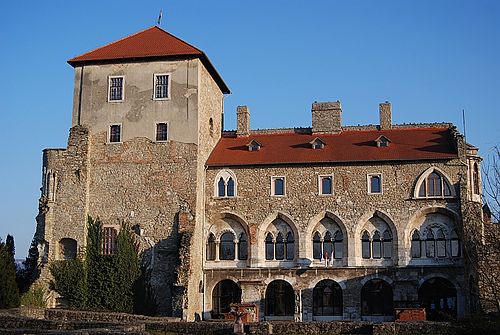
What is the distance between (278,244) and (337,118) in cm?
863

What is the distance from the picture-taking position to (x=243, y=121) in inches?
1641

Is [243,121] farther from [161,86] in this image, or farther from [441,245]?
[441,245]

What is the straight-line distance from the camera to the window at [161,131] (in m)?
37.3

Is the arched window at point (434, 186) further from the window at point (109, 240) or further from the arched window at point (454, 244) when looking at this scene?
the window at point (109, 240)

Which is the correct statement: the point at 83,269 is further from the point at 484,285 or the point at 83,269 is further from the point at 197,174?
the point at 484,285

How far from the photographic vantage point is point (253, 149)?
3909cm

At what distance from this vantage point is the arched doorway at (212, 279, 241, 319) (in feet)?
121

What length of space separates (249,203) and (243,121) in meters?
6.46

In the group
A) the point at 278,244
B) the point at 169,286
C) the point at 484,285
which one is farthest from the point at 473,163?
the point at 169,286

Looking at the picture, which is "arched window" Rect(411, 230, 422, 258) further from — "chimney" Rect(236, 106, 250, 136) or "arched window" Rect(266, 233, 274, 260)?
"chimney" Rect(236, 106, 250, 136)

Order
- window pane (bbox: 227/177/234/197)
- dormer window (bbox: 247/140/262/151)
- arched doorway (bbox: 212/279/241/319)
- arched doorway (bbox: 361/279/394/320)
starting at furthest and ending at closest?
dormer window (bbox: 247/140/262/151), window pane (bbox: 227/177/234/197), arched doorway (bbox: 212/279/241/319), arched doorway (bbox: 361/279/394/320)

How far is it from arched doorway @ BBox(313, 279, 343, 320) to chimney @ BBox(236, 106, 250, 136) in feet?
34.9

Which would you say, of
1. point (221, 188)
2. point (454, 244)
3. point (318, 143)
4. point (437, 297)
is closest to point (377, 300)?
point (437, 297)

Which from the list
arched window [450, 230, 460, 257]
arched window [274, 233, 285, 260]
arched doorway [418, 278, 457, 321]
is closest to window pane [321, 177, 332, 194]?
arched window [274, 233, 285, 260]
